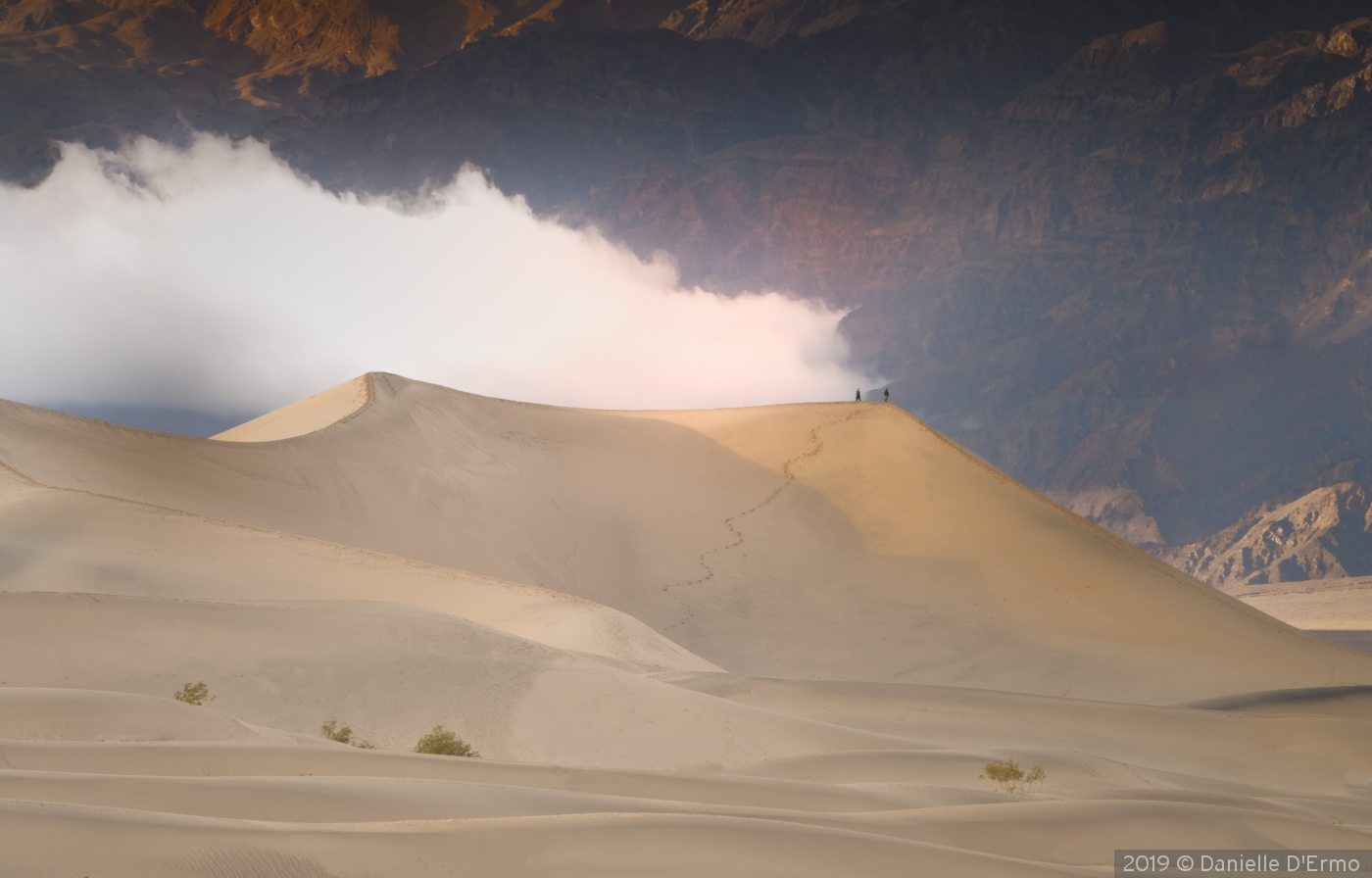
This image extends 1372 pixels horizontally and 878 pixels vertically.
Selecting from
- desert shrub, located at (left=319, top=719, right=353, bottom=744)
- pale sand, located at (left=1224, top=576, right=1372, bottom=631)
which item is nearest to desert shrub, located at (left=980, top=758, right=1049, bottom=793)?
desert shrub, located at (left=319, top=719, right=353, bottom=744)

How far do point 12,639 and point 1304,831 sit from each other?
14517mm

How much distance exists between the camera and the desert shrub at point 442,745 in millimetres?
12547

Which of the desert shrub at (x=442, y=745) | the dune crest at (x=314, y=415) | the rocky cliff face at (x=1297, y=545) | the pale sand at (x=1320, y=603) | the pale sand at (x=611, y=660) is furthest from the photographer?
the rocky cliff face at (x=1297, y=545)

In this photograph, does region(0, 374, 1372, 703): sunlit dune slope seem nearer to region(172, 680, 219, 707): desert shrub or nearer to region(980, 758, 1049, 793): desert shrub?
region(172, 680, 219, 707): desert shrub

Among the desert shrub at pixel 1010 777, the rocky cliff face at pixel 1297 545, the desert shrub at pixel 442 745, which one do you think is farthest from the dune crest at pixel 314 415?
the rocky cliff face at pixel 1297 545

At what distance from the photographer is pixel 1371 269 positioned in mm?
189625

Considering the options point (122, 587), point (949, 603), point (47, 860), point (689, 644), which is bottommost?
point (47, 860)

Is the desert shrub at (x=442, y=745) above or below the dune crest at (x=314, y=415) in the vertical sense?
below

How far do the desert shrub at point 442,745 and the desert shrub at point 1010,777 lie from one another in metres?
6.47

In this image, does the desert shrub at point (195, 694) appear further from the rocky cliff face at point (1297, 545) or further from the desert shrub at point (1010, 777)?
the rocky cliff face at point (1297, 545)

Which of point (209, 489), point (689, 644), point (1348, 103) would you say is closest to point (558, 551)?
point (689, 644)

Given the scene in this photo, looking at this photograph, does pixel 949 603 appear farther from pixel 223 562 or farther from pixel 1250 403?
pixel 1250 403

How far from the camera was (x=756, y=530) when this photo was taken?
37.9 m

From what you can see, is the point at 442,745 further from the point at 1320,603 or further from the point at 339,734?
the point at 1320,603
